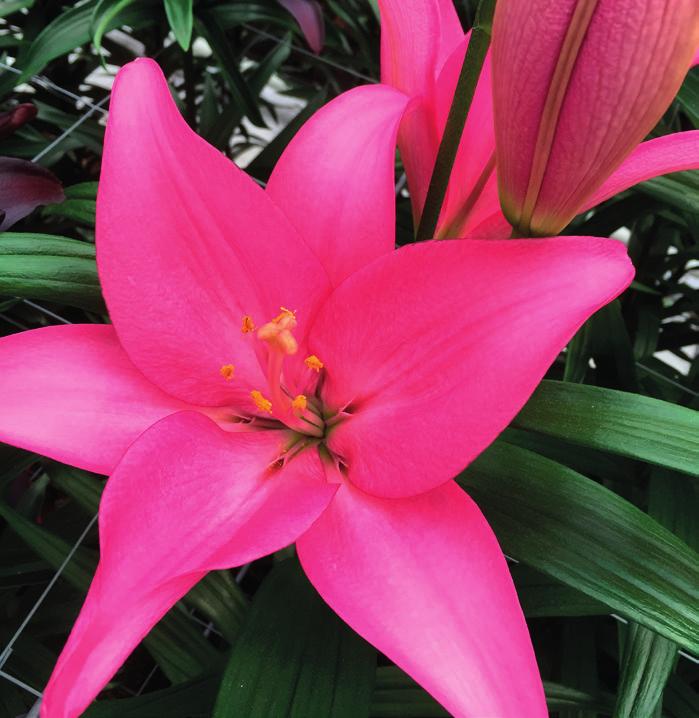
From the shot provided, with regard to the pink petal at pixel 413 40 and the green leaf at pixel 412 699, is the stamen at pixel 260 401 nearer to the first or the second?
the pink petal at pixel 413 40

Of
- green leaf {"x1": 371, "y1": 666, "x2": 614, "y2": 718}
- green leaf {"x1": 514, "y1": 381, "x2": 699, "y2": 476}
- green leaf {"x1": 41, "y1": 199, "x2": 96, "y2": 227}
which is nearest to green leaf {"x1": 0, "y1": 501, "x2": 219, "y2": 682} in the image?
green leaf {"x1": 371, "y1": 666, "x2": 614, "y2": 718}

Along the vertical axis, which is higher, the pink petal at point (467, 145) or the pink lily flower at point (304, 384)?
the pink petal at point (467, 145)

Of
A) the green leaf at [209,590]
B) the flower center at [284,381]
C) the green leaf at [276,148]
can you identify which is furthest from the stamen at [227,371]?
the green leaf at [276,148]

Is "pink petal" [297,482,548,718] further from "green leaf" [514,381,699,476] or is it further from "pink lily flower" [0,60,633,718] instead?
"green leaf" [514,381,699,476]

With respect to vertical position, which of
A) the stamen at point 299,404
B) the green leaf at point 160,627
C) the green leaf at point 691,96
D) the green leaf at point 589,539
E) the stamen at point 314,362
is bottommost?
the green leaf at point 160,627

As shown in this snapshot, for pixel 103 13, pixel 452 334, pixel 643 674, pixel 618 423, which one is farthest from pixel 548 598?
pixel 103 13

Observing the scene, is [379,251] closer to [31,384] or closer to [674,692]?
[31,384]

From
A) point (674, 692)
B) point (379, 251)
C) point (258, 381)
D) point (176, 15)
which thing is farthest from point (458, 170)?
point (674, 692)
